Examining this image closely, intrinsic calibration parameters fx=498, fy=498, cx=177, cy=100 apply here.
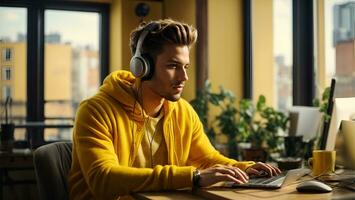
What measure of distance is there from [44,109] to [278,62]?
2435 millimetres

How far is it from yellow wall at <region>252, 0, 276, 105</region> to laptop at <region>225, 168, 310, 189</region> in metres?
2.45

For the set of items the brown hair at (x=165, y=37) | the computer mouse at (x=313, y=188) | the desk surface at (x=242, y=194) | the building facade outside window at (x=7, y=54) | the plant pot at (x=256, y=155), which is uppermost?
the building facade outside window at (x=7, y=54)

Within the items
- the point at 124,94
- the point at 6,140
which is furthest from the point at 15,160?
the point at 124,94

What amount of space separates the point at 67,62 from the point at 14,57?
53cm

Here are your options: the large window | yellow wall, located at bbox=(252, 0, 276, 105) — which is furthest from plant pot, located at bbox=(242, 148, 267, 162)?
yellow wall, located at bbox=(252, 0, 276, 105)

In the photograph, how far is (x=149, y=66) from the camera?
172cm

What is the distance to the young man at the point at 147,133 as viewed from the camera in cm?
149

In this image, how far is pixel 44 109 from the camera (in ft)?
16.6

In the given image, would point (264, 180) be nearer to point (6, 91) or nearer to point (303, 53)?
point (303, 53)

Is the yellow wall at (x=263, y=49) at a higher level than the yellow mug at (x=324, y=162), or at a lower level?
higher

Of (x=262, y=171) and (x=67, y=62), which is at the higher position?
(x=67, y=62)

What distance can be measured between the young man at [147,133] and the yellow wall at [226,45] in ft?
8.47

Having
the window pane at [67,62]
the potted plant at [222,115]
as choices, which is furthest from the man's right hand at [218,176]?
the window pane at [67,62]

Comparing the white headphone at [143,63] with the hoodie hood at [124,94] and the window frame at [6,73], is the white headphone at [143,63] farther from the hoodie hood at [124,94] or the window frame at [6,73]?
the window frame at [6,73]
